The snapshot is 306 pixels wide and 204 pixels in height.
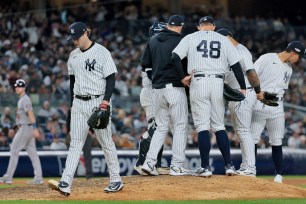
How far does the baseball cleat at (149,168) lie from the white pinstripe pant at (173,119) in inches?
2.7

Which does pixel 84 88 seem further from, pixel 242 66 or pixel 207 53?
pixel 242 66

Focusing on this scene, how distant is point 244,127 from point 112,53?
16895mm

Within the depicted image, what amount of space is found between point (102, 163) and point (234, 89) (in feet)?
27.2

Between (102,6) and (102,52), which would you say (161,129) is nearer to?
(102,52)

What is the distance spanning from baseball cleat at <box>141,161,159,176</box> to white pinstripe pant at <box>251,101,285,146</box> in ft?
6.69

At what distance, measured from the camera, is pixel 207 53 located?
41.4ft

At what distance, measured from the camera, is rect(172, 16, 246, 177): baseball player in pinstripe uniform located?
41.2ft

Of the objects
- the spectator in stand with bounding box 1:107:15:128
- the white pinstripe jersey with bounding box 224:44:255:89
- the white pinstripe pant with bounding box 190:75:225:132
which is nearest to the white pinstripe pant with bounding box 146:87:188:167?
the white pinstripe pant with bounding box 190:75:225:132

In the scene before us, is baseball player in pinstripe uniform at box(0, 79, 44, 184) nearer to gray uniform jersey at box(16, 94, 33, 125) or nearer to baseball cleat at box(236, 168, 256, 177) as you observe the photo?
gray uniform jersey at box(16, 94, 33, 125)

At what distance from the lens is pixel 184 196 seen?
38.8 ft

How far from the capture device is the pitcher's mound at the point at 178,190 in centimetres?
1188

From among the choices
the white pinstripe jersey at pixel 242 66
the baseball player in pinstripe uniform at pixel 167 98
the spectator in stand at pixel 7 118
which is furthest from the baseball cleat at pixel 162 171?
the spectator in stand at pixel 7 118

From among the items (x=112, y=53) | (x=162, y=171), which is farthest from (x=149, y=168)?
(x=112, y=53)

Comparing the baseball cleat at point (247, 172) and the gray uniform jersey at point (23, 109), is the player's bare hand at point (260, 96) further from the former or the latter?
the gray uniform jersey at point (23, 109)
